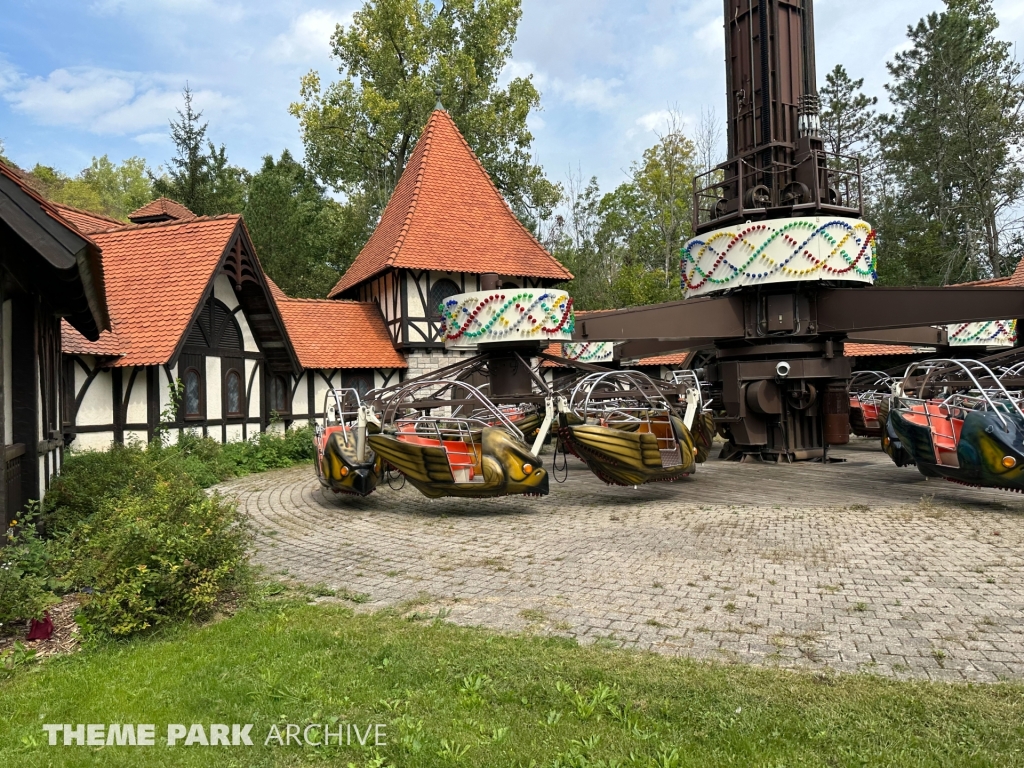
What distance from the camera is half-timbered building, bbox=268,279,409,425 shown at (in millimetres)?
20375

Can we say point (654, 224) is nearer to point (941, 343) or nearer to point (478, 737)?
point (941, 343)

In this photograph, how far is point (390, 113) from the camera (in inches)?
1303

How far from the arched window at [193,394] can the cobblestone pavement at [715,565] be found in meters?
4.92

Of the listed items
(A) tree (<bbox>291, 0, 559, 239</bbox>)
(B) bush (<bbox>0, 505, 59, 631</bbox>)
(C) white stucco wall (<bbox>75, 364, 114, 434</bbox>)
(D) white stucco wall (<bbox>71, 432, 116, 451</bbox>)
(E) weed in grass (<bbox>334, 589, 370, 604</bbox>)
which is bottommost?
(E) weed in grass (<bbox>334, 589, 370, 604</bbox>)

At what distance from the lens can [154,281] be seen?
15.8m

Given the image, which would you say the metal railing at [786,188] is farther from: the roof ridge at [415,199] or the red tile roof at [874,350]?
the red tile roof at [874,350]

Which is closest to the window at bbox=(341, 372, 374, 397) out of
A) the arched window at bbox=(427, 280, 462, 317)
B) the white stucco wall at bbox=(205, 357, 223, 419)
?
the arched window at bbox=(427, 280, 462, 317)

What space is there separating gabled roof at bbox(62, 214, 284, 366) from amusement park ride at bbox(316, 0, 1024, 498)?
408cm

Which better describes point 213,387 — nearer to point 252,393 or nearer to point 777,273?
point 252,393

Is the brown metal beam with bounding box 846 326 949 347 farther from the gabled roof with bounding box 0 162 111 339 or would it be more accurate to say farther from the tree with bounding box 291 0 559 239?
the tree with bounding box 291 0 559 239

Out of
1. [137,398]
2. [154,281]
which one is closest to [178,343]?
[137,398]

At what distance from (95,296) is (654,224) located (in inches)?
1385

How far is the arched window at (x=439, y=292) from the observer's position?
22594mm

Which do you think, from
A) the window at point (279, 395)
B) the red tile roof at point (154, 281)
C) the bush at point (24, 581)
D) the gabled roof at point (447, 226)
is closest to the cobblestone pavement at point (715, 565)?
the bush at point (24, 581)
